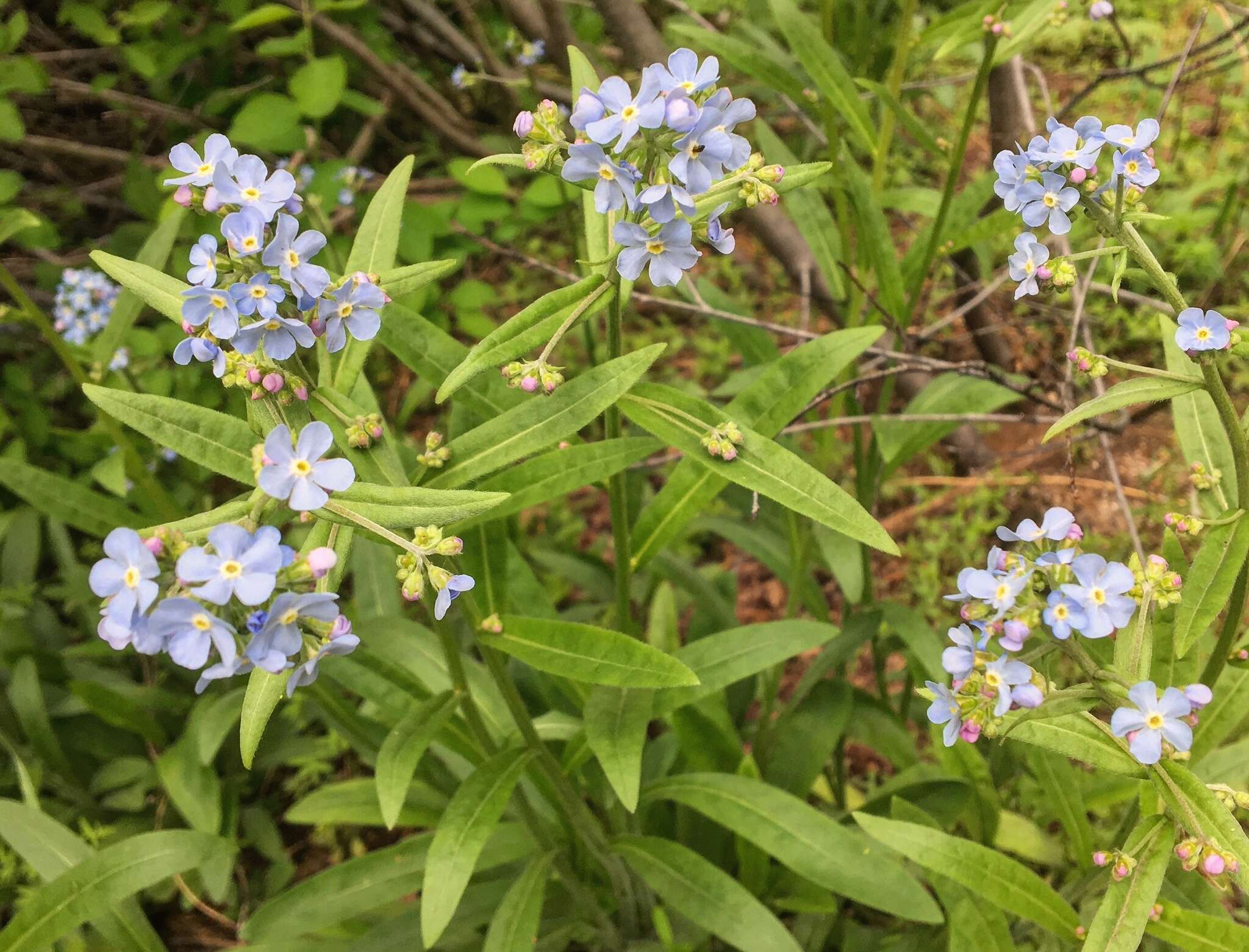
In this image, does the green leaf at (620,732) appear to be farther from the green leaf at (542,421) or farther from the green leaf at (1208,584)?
the green leaf at (1208,584)

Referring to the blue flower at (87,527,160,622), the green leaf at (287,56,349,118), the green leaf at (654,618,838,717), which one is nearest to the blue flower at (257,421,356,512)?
the blue flower at (87,527,160,622)

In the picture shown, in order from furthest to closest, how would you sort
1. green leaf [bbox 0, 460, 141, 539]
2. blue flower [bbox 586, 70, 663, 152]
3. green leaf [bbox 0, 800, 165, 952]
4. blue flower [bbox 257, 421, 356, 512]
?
green leaf [bbox 0, 460, 141, 539] → green leaf [bbox 0, 800, 165, 952] → blue flower [bbox 586, 70, 663, 152] → blue flower [bbox 257, 421, 356, 512]

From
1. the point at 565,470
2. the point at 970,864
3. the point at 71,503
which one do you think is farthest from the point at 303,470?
the point at 71,503

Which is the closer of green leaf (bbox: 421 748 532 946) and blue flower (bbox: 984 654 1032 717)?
blue flower (bbox: 984 654 1032 717)

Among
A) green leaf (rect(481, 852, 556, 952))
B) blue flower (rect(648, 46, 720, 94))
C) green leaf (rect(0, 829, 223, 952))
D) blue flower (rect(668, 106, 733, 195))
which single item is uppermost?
blue flower (rect(648, 46, 720, 94))

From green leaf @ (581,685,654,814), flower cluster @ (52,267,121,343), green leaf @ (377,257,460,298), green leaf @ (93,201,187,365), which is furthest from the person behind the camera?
flower cluster @ (52,267,121,343)

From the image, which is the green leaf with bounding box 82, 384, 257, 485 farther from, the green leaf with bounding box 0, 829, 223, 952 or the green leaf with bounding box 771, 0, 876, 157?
the green leaf with bounding box 771, 0, 876, 157

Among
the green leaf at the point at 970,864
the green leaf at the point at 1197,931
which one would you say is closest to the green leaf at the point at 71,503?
the green leaf at the point at 970,864

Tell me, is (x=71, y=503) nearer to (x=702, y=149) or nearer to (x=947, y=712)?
(x=702, y=149)
